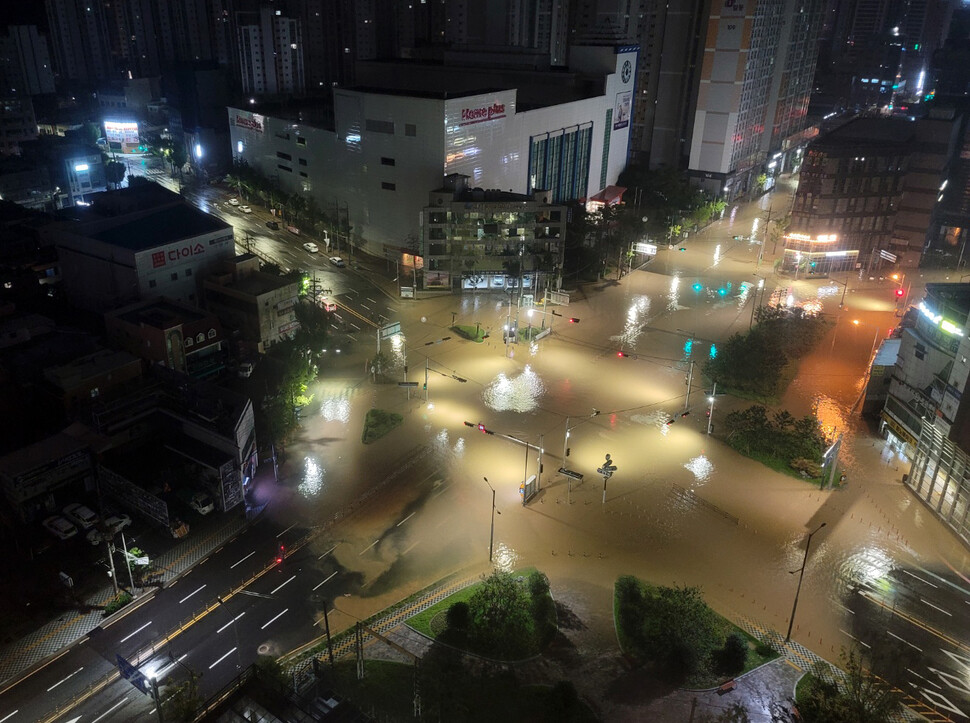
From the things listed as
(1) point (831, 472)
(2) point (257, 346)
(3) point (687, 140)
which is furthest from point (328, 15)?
(1) point (831, 472)

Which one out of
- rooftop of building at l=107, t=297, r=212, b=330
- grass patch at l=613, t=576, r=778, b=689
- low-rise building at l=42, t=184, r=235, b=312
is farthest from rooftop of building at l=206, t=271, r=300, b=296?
grass patch at l=613, t=576, r=778, b=689

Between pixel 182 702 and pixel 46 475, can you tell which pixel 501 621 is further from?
pixel 46 475

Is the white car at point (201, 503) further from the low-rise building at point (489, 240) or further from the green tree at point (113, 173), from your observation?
the green tree at point (113, 173)

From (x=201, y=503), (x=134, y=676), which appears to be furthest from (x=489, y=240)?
(x=134, y=676)

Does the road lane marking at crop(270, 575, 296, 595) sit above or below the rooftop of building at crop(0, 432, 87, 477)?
below

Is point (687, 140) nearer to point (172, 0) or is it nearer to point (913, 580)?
point (913, 580)

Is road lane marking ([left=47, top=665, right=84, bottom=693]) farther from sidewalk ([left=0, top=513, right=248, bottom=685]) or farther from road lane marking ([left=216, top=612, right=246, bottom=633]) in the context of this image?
road lane marking ([left=216, top=612, right=246, bottom=633])
